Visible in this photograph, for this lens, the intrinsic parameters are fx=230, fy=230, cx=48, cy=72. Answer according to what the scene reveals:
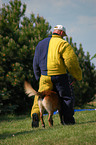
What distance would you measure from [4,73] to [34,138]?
6.57 meters

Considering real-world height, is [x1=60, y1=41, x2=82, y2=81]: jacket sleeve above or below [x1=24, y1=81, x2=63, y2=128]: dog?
above

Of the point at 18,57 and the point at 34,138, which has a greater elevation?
the point at 18,57

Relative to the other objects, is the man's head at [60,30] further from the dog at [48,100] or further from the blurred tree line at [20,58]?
the blurred tree line at [20,58]

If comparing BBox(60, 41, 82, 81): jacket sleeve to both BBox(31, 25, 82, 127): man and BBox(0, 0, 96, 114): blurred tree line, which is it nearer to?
BBox(31, 25, 82, 127): man

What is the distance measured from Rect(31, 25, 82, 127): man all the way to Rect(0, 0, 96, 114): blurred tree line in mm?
4824

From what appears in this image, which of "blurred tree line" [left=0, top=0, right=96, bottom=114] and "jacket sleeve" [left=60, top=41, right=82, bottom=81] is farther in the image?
"blurred tree line" [left=0, top=0, right=96, bottom=114]

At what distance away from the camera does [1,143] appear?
4.30 meters

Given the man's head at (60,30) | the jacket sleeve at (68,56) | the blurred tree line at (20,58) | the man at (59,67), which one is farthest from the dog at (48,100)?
the blurred tree line at (20,58)

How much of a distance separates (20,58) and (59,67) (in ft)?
18.8

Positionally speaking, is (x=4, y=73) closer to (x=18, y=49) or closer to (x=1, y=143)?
(x=18, y=49)

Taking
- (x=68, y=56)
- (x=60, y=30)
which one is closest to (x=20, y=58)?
(x=60, y=30)

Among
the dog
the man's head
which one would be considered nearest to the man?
the man's head

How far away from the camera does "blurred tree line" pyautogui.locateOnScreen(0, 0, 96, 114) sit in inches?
396

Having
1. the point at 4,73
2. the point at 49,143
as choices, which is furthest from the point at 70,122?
the point at 4,73
